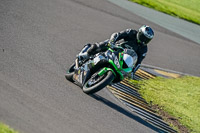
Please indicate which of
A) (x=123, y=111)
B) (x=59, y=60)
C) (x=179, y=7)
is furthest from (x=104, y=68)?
(x=179, y=7)

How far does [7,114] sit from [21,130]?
526mm

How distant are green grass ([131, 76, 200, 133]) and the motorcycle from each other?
6.26ft

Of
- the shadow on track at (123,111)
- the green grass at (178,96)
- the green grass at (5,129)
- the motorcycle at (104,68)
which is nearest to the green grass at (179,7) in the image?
the green grass at (178,96)

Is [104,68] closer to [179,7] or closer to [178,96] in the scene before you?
[178,96]

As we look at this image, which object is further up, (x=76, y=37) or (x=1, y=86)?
(x=1, y=86)

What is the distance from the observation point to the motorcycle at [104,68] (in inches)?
385

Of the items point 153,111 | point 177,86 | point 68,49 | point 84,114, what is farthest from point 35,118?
point 177,86

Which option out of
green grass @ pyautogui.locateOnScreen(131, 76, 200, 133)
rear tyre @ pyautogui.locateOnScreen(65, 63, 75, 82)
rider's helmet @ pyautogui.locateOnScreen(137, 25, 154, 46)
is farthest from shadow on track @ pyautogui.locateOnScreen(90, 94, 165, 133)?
rider's helmet @ pyautogui.locateOnScreen(137, 25, 154, 46)

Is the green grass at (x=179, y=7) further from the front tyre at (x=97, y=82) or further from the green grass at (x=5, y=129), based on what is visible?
the green grass at (x=5, y=129)

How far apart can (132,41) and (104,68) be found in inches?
41.8

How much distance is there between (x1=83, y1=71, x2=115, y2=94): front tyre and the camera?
9.48m

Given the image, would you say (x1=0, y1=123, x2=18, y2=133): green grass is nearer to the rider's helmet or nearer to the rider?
the rider

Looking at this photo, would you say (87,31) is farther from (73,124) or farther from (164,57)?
(73,124)

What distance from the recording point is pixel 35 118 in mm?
7715
